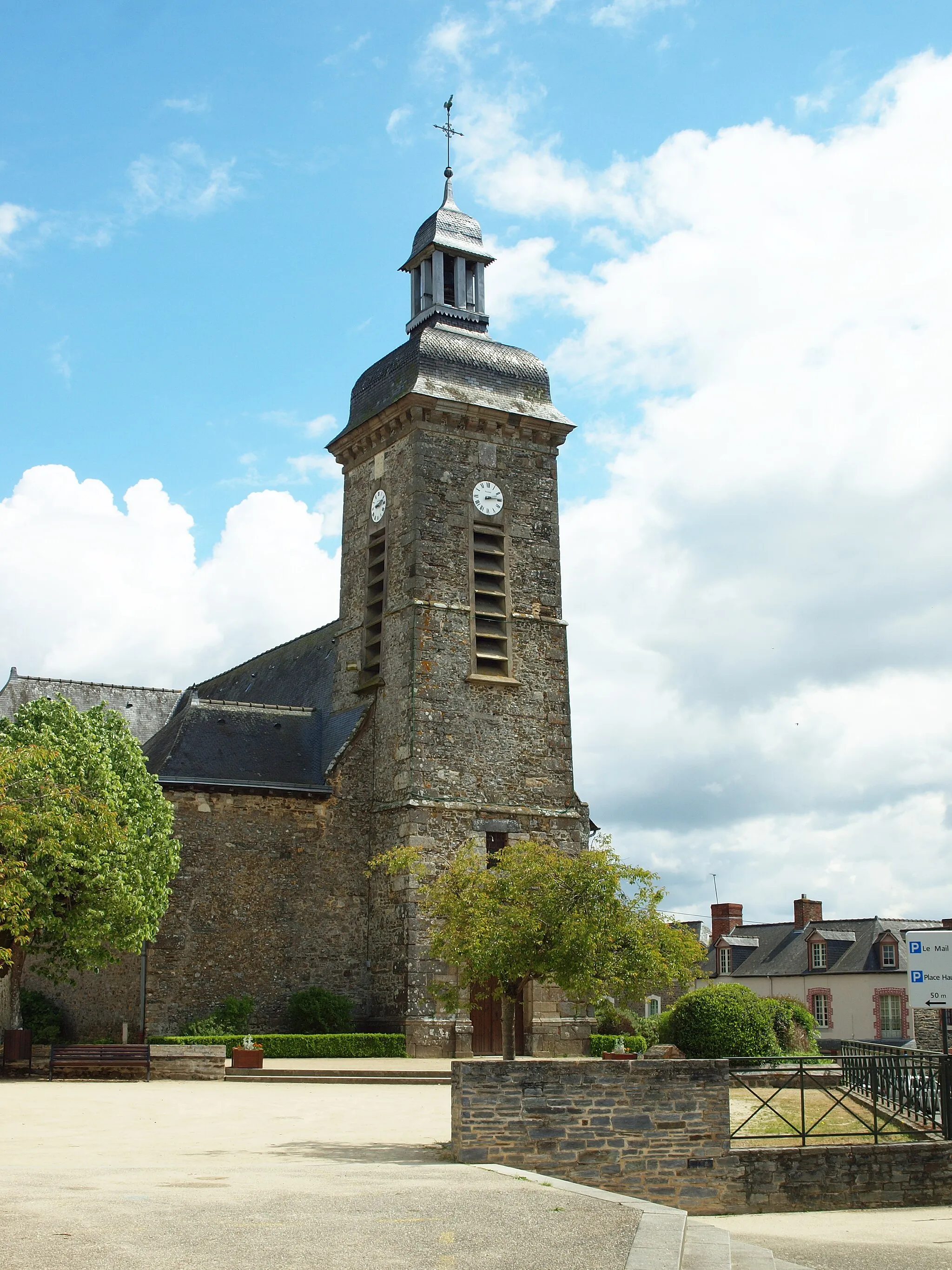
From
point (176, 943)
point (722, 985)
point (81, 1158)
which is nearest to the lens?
point (81, 1158)

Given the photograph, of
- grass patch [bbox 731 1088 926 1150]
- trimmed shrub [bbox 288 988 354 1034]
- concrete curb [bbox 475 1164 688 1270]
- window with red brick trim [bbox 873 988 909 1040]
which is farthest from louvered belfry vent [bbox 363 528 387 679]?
window with red brick trim [bbox 873 988 909 1040]

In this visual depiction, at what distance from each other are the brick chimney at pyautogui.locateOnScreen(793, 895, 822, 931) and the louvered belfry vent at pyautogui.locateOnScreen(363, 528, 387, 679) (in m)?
20.0

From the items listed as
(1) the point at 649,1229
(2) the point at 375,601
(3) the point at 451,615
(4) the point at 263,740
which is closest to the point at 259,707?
(4) the point at 263,740

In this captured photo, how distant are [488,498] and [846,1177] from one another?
54.3ft

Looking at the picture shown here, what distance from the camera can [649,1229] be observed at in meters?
8.58

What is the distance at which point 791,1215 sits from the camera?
13.8m

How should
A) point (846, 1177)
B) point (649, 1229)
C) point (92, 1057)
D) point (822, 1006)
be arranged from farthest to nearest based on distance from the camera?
point (822, 1006), point (92, 1057), point (846, 1177), point (649, 1229)

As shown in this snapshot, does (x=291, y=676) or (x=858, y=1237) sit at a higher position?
(x=291, y=676)

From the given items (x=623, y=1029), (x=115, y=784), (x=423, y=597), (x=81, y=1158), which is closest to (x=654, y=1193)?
(x=81, y=1158)

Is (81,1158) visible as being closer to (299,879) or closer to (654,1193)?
(654,1193)

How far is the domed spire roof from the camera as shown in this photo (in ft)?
97.8

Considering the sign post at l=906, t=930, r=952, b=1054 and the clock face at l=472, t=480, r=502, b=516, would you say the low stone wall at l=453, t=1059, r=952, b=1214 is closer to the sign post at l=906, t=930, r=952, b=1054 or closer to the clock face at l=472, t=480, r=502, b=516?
the sign post at l=906, t=930, r=952, b=1054

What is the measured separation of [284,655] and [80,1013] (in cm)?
1045

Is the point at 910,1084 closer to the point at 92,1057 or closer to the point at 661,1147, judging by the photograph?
the point at 661,1147
